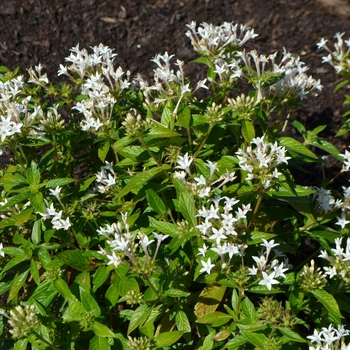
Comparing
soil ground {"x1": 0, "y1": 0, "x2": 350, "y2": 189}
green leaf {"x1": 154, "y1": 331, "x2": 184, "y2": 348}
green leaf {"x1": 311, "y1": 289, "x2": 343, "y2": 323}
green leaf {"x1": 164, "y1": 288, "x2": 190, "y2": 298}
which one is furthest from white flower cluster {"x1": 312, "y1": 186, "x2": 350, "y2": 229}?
soil ground {"x1": 0, "y1": 0, "x2": 350, "y2": 189}

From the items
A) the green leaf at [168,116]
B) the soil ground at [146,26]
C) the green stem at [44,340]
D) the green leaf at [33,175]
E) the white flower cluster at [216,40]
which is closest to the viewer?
the green stem at [44,340]

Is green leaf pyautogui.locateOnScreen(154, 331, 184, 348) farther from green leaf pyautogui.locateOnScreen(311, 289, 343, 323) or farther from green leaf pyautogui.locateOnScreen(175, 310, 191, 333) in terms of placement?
green leaf pyautogui.locateOnScreen(311, 289, 343, 323)

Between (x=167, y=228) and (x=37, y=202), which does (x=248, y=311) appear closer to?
(x=167, y=228)

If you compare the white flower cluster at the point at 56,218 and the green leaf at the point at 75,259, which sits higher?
the white flower cluster at the point at 56,218

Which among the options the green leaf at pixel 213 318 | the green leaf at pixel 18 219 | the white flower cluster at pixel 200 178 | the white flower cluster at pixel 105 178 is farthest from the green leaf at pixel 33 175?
the green leaf at pixel 213 318

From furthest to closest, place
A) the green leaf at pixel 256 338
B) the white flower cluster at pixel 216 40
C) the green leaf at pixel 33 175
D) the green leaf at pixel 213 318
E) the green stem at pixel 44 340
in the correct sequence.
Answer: the white flower cluster at pixel 216 40 < the green leaf at pixel 33 175 < the green leaf at pixel 213 318 < the green leaf at pixel 256 338 < the green stem at pixel 44 340

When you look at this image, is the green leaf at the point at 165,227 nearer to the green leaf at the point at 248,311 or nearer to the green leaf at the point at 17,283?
the green leaf at the point at 248,311

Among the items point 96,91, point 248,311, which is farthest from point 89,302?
point 96,91
